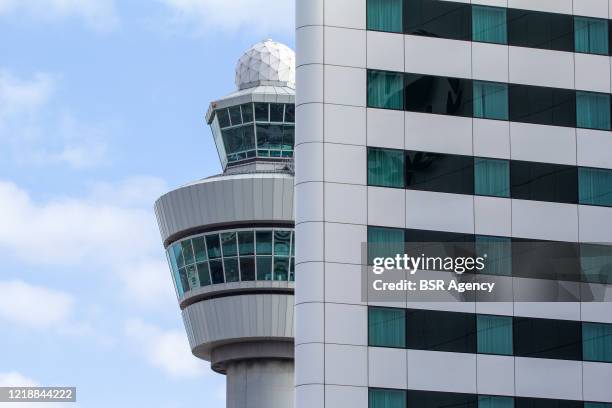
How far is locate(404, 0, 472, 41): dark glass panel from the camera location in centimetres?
5134

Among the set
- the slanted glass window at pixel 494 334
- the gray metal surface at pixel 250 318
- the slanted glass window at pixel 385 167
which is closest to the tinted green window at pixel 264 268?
the gray metal surface at pixel 250 318

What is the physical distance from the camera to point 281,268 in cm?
9294

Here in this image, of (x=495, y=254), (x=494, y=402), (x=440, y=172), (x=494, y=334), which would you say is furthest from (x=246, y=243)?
(x=494, y=402)

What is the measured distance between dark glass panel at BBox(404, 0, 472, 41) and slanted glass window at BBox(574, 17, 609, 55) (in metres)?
4.51

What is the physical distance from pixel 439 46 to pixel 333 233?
8686 millimetres

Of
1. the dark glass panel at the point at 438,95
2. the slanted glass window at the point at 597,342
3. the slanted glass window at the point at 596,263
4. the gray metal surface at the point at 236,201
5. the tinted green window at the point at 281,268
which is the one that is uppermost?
the gray metal surface at the point at 236,201

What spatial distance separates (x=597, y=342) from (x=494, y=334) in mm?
4173

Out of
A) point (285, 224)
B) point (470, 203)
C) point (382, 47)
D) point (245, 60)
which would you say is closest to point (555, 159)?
point (470, 203)

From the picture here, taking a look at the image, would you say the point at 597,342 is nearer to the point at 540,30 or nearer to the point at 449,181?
the point at 449,181

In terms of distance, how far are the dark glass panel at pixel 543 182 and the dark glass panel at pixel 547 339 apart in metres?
4.77

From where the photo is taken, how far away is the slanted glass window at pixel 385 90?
5031 cm

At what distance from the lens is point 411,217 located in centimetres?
4947

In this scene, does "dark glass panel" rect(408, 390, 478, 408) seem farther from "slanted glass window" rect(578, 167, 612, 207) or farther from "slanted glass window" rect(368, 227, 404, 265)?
"slanted glass window" rect(578, 167, 612, 207)

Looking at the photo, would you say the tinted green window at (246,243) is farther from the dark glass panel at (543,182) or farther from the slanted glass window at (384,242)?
the slanted glass window at (384,242)
